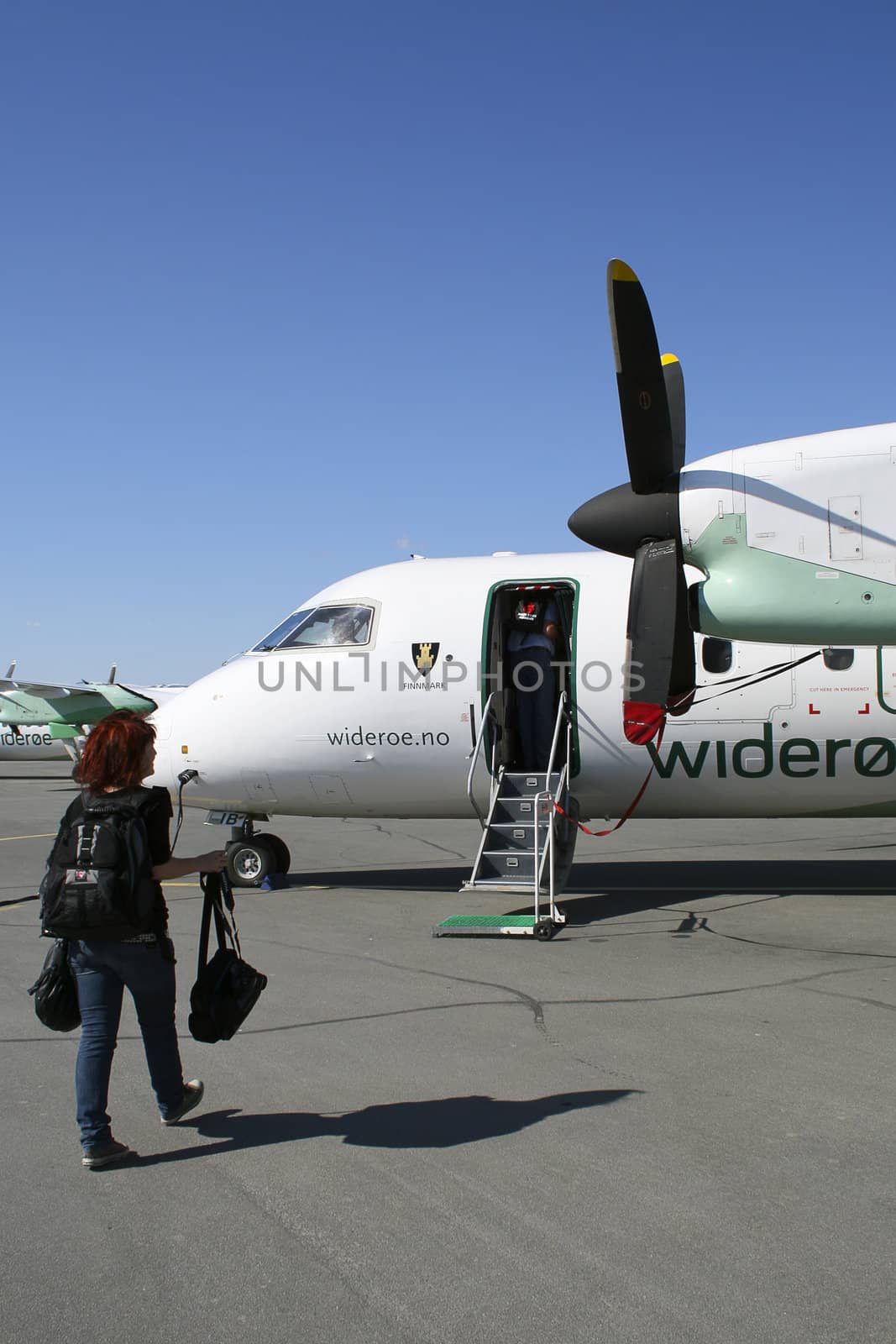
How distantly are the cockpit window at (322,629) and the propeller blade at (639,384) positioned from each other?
4211 millimetres

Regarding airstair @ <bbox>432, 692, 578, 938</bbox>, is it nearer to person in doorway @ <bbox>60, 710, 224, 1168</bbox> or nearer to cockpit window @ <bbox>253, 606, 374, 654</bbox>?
cockpit window @ <bbox>253, 606, 374, 654</bbox>

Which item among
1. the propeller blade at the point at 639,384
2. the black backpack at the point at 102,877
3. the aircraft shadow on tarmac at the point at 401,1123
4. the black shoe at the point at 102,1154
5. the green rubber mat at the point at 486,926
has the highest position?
the propeller blade at the point at 639,384

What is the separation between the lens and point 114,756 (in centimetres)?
441

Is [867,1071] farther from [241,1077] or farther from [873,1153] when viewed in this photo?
[241,1077]

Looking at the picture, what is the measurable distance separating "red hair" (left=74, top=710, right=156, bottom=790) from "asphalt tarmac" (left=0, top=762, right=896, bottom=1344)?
1554mm

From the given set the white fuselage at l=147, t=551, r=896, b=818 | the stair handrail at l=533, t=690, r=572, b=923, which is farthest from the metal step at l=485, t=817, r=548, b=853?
the white fuselage at l=147, t=551, r=896, b=818

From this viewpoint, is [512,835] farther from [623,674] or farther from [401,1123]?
[401,1123]

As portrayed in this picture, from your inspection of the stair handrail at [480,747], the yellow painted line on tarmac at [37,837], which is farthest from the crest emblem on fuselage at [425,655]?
the yellow painted line on tarmac at [37,837]

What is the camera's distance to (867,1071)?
5.40m

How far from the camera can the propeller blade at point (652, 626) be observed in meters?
8.01

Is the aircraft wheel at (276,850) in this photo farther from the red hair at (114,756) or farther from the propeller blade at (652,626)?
the red hair at (114,756)

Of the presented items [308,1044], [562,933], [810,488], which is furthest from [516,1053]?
[810,488]

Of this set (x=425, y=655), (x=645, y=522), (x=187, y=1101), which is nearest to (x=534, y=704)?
(x=425, y=655)

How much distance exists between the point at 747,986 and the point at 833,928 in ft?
7.85
